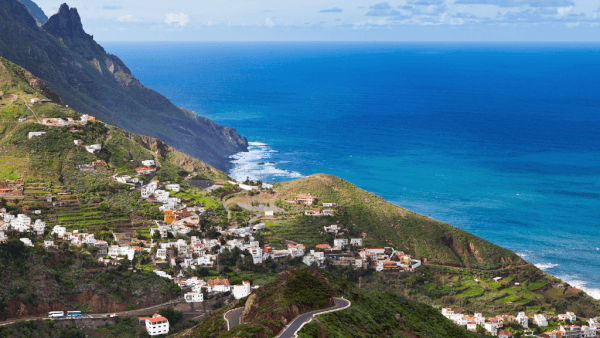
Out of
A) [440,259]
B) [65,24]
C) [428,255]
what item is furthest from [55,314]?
[65,24]

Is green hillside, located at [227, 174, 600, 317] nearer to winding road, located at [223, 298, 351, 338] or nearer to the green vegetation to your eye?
the green vegetation

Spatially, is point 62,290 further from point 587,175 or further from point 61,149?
point 587,175

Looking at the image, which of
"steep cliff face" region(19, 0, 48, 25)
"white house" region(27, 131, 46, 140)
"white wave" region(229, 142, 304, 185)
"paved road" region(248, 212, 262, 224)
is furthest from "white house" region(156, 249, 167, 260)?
"steep cliff face" region(19, 0, 48, 25)

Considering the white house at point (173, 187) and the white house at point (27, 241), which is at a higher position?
the white house at point (173, 187)

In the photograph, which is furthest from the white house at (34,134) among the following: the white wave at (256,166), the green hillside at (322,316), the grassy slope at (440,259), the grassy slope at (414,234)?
the green hillside at (322,316)

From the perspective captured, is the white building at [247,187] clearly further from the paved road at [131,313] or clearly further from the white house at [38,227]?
the paved road at [131,313]

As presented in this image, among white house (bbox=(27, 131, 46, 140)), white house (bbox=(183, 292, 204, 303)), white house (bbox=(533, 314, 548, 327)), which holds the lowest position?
white house (bbox=(533, 314, 548, 327))
